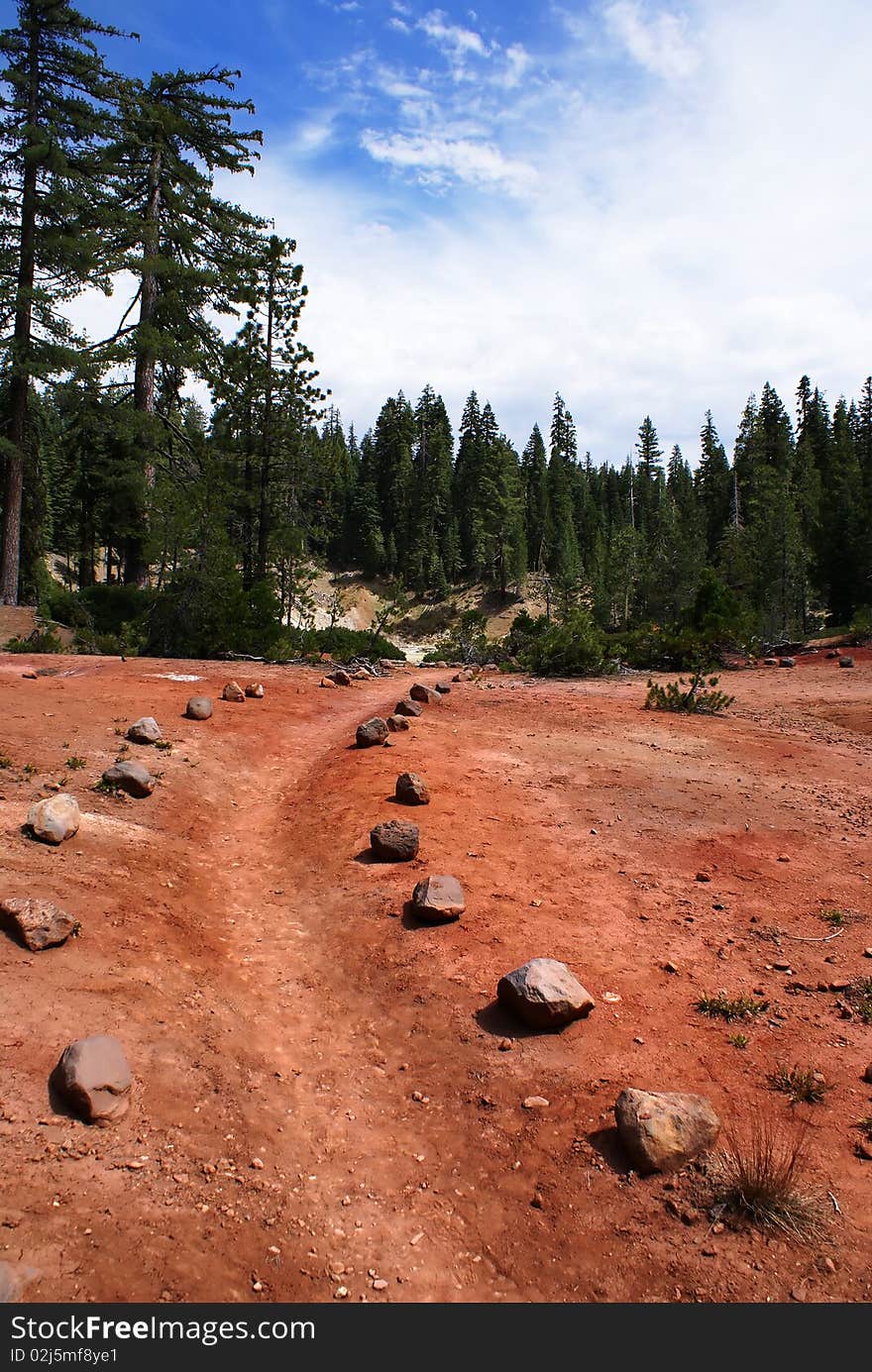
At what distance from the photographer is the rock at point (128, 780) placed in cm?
693

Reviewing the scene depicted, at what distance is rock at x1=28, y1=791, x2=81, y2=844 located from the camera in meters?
5.27

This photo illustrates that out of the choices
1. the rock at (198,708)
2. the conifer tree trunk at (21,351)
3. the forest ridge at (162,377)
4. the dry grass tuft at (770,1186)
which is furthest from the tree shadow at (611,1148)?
the conifer tree trunk at (21,351)

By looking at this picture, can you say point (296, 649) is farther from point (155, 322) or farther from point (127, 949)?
point (127, 949)

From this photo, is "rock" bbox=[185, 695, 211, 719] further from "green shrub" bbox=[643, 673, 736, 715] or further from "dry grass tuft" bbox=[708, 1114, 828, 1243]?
"dry grass tuft" bbox=[708, 1114, 828, 1243]

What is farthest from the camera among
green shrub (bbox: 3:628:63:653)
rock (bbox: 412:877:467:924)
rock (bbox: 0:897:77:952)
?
green shrub (bbox: 3:628:63:653)

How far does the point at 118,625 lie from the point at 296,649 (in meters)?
4.63

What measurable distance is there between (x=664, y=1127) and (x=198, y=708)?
27.5 feet

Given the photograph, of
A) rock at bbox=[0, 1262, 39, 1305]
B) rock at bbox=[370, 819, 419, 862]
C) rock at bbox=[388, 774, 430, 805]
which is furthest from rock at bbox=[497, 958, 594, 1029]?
rock at bbox=[388, 774, 430, 805]

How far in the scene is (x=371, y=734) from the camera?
945cm

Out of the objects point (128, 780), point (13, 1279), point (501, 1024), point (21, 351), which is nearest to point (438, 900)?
point (501, 1024)

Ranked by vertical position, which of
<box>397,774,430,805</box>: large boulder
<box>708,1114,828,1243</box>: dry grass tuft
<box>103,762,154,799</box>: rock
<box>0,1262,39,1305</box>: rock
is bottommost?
<box>708,1114,828,1243</box>: dry grass tuft

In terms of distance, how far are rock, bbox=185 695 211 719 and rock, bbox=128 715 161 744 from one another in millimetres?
1255

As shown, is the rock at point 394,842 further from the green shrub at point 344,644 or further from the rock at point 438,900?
the green shrub at point 344,644

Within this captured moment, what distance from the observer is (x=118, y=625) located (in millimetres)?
18531
